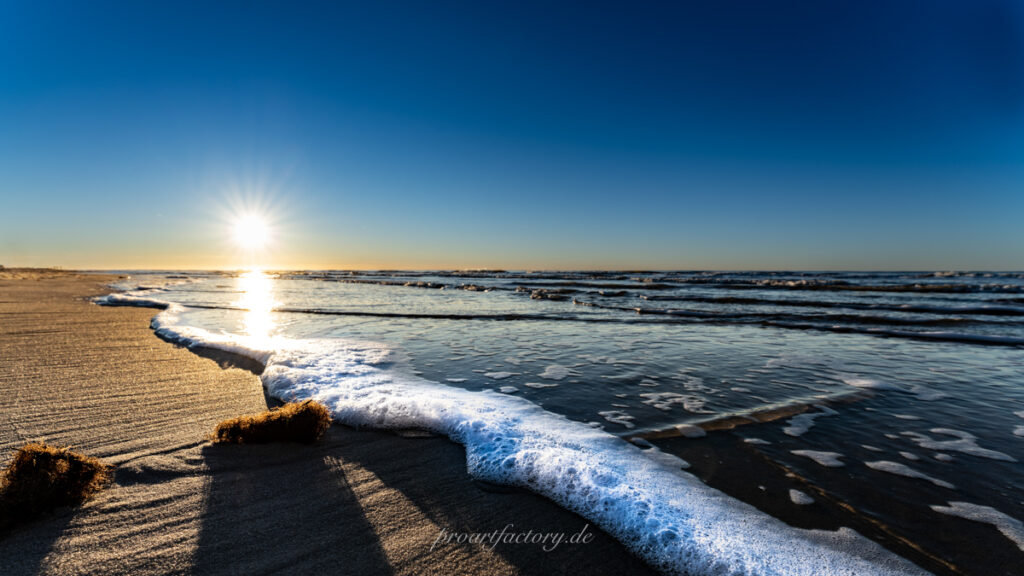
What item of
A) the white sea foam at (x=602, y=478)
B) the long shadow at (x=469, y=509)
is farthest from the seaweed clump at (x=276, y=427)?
the white sea foam at (x=602, y=478)

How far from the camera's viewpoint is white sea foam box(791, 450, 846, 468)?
12.0ft

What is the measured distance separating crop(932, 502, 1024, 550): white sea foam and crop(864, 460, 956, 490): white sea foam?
29 centimetres

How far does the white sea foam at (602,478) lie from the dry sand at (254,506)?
0.21 m

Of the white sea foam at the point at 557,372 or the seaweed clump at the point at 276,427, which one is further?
the white sea foam at the point at 557,372

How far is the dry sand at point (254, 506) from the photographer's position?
2.37 metres

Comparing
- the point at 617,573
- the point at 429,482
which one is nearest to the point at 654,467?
the point at 617,573

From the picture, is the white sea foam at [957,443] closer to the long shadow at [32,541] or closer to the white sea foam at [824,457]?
the white sea foam at [824,457]

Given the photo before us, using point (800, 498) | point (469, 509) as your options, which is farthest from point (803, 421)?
point (469, 509)

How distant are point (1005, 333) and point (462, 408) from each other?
16704mm

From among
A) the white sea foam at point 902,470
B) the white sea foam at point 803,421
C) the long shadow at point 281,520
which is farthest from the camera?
the white sea foam at point 803,421

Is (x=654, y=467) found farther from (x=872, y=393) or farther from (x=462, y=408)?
(x=872, y=393)

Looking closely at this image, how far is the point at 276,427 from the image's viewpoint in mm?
3902

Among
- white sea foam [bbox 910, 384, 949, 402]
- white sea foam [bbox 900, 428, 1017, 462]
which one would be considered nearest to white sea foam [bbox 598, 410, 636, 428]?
white sea foam [bbox 900, 428, 1017, 462]

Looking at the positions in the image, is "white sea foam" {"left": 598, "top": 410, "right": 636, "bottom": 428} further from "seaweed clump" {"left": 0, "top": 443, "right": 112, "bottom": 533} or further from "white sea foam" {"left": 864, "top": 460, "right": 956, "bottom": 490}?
"seaweed clump" {"left": 0, "top": 443, "right": 112, "bottom": 533}
